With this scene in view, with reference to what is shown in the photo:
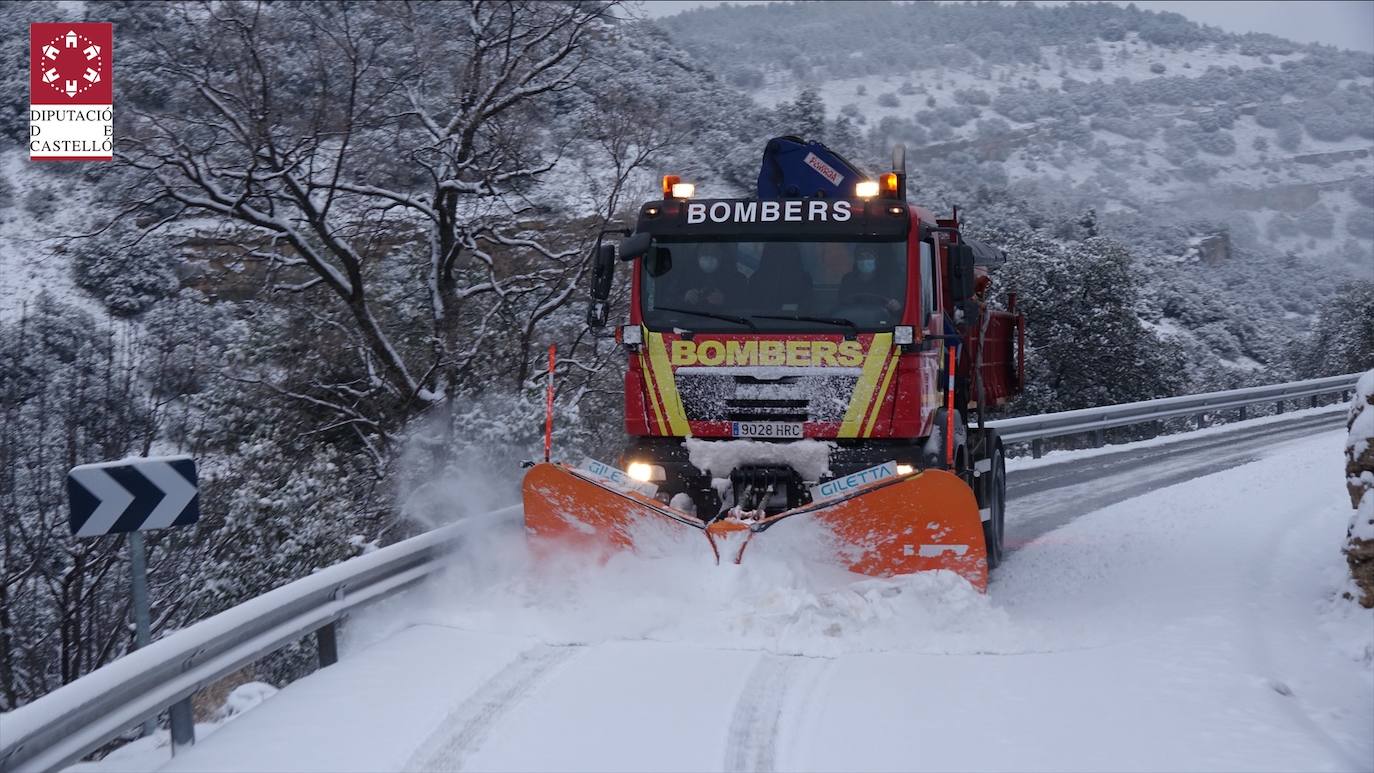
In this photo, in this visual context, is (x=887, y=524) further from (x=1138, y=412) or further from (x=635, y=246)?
(x=1138, y=412)

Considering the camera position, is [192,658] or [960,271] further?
[960,271]

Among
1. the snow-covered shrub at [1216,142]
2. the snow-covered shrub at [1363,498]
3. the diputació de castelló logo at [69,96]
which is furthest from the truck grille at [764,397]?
the snow-covered shrub at [1216,142]

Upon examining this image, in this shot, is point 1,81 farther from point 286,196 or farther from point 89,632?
point 89,632

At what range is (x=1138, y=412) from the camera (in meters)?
18.2

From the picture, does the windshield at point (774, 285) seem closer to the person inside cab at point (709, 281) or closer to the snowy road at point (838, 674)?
the person inside cab at point (709, 281)

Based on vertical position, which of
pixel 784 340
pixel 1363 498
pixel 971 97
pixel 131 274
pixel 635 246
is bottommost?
pixel 1363 498

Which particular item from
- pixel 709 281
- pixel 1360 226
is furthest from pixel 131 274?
pixel 1360 226

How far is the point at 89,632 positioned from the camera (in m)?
7.84

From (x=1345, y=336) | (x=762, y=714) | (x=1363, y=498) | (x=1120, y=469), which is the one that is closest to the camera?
(x=762, y=714)

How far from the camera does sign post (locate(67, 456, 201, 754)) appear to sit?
16.4 ft

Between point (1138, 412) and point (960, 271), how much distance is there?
11694 millimetres

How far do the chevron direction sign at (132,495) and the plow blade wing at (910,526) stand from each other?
306 centimetres

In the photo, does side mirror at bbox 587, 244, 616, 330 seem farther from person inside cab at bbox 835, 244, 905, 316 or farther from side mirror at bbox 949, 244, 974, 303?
side mirror at bbox 949, 244, 974, 303

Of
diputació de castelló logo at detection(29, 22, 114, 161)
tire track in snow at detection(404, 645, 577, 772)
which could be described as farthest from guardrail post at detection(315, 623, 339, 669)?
diputació de castelló logo at detection(29, 22, 114, 161)
